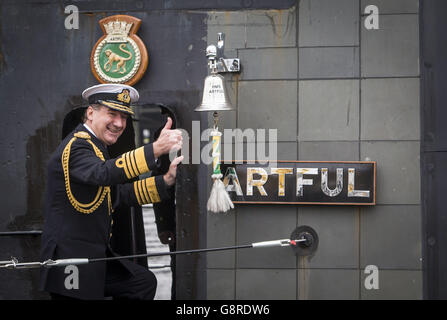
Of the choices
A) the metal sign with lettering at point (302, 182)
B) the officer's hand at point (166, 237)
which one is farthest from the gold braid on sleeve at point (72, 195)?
the officer's hand at point (166, 237)

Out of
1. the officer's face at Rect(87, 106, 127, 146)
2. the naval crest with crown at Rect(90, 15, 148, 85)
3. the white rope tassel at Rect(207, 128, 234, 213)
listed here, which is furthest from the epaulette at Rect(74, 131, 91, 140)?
the white rope tassel at Rect(207, 128, 234, 213)

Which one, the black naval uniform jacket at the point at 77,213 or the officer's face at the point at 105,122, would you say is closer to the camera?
the black naval uniform jacket at the point at 77,213

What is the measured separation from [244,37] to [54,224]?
2541mm

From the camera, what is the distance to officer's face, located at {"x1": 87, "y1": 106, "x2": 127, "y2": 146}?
4.80 meters

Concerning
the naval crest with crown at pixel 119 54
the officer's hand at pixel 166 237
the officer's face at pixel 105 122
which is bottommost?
the officer's hand at pixel 166 237

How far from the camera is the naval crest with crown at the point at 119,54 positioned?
5434mm

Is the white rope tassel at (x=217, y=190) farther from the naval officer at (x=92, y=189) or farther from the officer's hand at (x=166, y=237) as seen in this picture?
the officer's hand at (x=166, y=237)

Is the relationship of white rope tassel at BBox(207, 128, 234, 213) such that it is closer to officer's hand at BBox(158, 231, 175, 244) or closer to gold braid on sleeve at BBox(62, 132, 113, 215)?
gold braid on sleeve at BBox(62, 132, 113, 215)

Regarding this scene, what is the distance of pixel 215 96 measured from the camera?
16.4 feet

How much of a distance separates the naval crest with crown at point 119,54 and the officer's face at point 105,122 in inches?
27.5

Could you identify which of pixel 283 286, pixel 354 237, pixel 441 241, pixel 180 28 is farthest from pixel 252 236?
pixel 180 28

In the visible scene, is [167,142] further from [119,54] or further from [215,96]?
[119,54]

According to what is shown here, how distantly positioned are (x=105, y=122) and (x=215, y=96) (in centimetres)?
102

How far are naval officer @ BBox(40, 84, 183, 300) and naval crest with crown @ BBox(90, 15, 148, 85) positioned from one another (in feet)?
1.73
